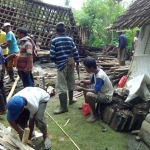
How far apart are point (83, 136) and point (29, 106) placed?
1.54 m

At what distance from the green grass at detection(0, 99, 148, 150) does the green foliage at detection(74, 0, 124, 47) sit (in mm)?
13881

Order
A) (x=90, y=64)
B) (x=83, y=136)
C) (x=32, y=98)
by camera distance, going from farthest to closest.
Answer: (x=90, y=64)
(x=83, y=136)
(x=32, y=98)

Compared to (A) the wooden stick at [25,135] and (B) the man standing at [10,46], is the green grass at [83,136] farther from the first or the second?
(B) the man standing at [10,46]

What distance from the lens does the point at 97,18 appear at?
19234 mm

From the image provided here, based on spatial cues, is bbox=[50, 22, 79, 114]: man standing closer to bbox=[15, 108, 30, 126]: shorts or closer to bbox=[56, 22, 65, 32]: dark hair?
bbox=[56, 22, 65, 32]: dark hair

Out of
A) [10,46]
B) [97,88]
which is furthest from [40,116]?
[10,46]

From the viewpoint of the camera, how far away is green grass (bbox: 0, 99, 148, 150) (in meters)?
4.33

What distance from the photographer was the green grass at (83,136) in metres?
4.33

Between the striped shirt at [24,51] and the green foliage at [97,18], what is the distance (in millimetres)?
13216

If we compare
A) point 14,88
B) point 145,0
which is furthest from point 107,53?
point 14,88

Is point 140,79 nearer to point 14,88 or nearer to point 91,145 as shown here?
point 91,145

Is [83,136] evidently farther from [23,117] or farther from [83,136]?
[23,117]

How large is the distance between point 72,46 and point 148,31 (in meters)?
2.19

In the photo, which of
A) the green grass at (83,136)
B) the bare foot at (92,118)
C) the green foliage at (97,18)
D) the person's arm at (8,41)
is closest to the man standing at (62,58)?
the green grass at (83,136)
